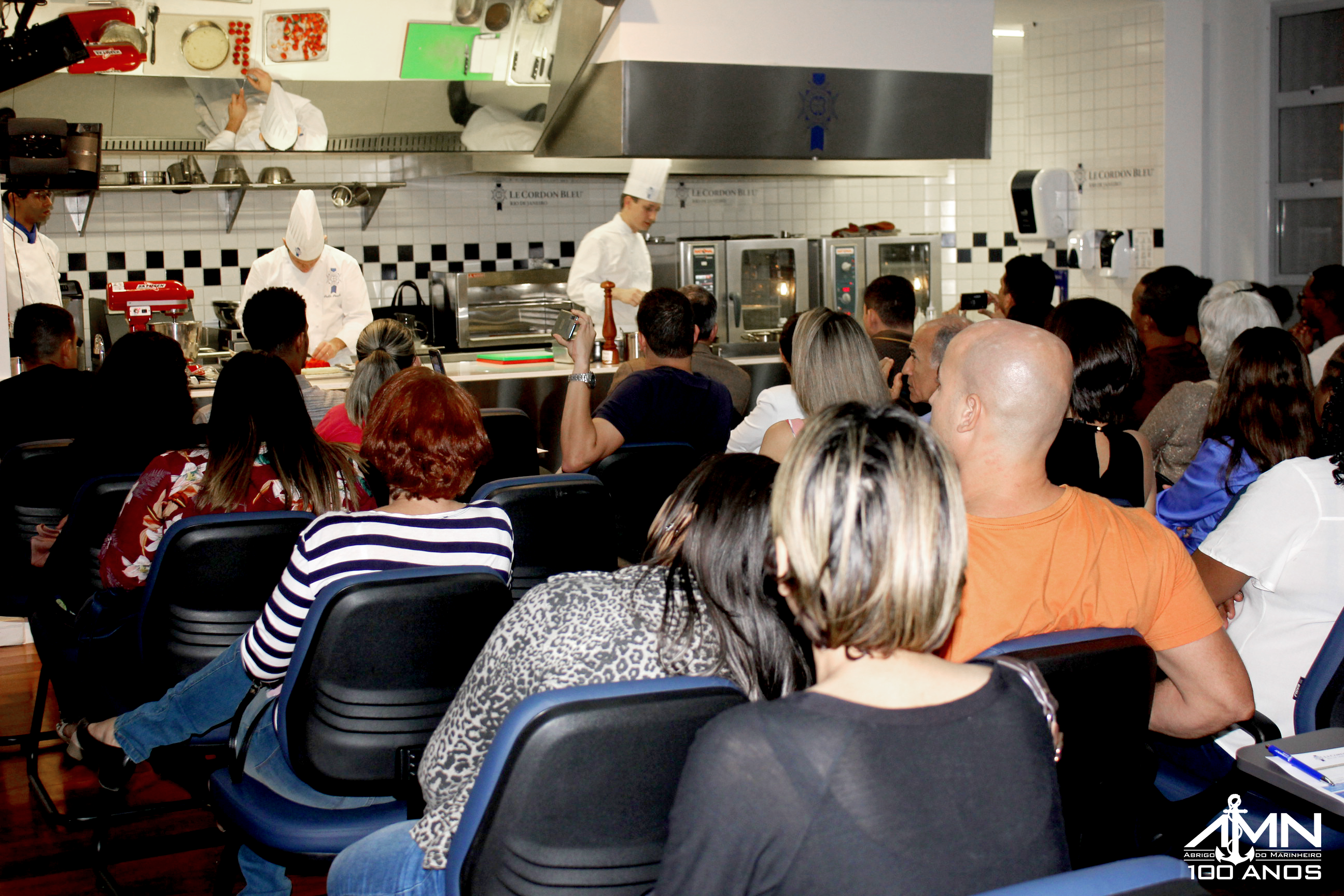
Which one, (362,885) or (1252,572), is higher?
(1252,572)

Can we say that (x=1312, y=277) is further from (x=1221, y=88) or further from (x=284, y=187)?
(x=284, y=187)

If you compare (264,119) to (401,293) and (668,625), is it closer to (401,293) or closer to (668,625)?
(401,293)

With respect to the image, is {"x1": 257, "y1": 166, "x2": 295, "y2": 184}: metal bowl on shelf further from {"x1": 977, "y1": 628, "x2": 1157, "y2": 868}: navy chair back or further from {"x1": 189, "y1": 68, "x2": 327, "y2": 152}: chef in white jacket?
{"x1": 977, "y1": 628, "x2": 1157, "y2": 868}: navy chair back

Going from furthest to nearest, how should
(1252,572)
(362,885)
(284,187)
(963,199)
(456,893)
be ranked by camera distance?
(963,199)
(284,187)
(1252,572)
(362,885)
(456,893)

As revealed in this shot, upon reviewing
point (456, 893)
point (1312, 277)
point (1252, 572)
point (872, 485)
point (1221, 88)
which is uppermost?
point (1221, 88)

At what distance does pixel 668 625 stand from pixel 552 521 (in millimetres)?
1291

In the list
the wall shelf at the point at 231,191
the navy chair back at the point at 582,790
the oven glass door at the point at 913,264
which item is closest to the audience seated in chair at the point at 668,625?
the navy chair back at the point at 582,790

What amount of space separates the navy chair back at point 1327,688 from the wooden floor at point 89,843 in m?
2.04

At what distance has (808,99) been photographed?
531 cm

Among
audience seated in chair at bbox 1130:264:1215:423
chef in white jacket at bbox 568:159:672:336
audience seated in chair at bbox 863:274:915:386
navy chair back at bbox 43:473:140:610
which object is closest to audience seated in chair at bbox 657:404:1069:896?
navy chair back at bbox 43:473:140:610

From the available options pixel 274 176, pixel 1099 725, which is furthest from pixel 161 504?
pixel 274 176

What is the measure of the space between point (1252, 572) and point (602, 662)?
4.16 feet

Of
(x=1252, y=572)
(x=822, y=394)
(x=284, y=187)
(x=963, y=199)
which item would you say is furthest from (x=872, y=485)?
(x=963, y=199)

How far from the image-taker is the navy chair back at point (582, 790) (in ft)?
4.02
